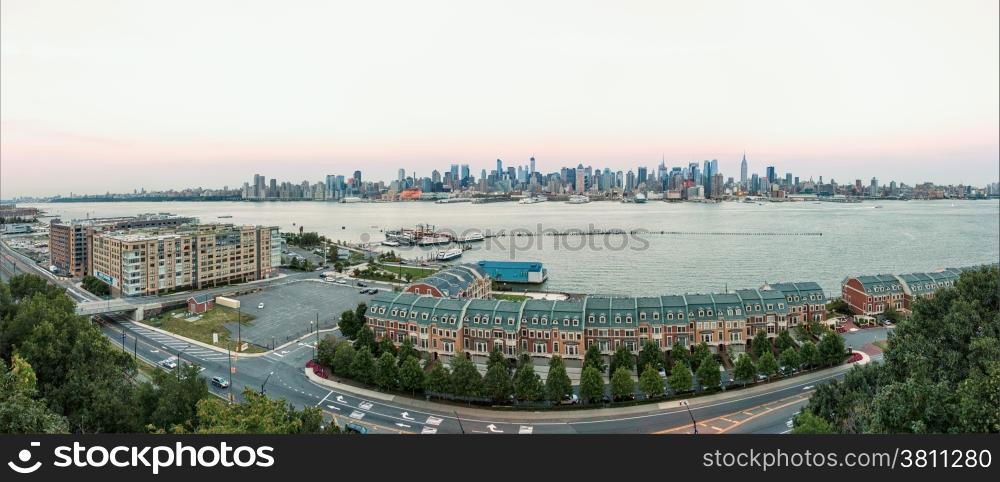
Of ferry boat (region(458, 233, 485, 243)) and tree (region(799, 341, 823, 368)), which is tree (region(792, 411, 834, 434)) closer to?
tree (region(799, 341, 823, 368))

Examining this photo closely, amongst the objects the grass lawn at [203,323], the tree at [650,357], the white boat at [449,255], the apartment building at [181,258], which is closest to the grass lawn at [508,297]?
the grass lawn at [203,323]

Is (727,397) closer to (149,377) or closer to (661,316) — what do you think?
(661,316)

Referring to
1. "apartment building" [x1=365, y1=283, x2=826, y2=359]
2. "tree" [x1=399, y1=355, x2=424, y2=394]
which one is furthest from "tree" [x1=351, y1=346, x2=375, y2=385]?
"apartment building" [x1=365, y1=283, x2=826, y2=359]

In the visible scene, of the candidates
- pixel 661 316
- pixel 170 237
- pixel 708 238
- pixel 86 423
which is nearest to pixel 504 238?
pixel 708 238

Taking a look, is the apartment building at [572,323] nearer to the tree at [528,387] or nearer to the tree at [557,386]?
the tree at [528,387]

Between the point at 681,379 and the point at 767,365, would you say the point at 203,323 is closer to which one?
the point at 681,379
